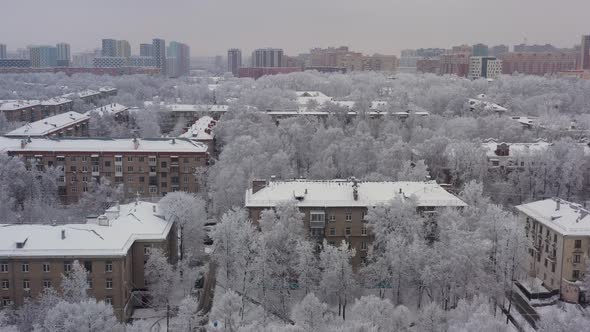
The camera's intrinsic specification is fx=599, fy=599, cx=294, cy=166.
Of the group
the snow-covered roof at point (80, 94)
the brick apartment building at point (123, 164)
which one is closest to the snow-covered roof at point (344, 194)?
the brick apartment building at point (123, 164)

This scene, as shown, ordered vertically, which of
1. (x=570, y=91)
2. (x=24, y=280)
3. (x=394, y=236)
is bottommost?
(x=24, y=280)

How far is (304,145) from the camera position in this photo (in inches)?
2274

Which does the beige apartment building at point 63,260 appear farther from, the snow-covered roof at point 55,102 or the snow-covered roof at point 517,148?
the snow-covered roof at point 55,102

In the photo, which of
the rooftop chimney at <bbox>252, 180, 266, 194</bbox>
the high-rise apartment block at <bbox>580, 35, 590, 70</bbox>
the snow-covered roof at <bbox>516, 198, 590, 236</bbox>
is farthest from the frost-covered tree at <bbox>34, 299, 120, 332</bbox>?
the high-rise apartment block at <bbox>580, 35, 590, 70</bbox>

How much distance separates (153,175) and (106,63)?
151m

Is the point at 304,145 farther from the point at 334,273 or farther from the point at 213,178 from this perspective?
the point at 334,273

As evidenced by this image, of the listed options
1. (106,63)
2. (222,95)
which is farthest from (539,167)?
(106,63)

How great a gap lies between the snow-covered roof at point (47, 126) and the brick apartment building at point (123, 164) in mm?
7363

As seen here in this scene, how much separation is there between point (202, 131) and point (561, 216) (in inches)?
1562

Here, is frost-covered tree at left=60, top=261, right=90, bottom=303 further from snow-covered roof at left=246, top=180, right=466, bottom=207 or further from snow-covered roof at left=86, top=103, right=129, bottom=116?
snow-covered roof at left=86, top=103, right=129, bottom=116

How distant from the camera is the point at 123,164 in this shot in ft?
164

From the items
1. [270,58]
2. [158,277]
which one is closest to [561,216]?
[158,277]

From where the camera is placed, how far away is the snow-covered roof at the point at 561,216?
32406 mm

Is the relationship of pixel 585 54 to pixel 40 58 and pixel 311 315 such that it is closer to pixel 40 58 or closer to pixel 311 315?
pixel 311 315
